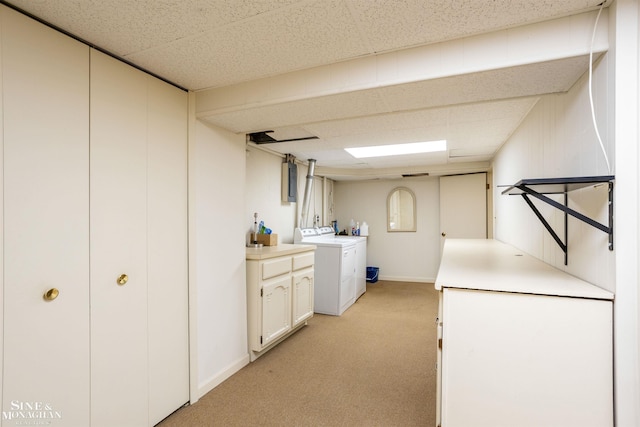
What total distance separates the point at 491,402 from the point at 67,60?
242 cm

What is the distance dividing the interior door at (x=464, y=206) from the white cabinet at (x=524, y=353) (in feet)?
12.6

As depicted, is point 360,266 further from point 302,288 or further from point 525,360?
point 525,360

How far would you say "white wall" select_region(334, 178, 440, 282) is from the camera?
554 cm

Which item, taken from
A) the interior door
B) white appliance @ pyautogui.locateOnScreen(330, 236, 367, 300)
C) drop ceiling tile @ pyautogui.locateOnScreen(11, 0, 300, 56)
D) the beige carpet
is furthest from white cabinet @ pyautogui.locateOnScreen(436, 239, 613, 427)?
the interior door

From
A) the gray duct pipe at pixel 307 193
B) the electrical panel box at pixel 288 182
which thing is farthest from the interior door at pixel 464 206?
the electrical panel box at pixel 288 182

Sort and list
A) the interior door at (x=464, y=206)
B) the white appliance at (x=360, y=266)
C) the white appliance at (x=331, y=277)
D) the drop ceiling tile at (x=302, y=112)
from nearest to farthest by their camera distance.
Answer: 1. the drop ceiling tile at (x=302, y=112)
2. the white appliance at (x=331, y=277)
3. the white appliance at (x=360, y=266)
4. the interior door at (x=464, y=206)

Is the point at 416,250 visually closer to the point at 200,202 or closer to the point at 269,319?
the point at 269,319

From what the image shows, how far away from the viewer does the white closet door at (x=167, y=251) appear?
72.1 inches

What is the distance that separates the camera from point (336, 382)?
7.55 ft

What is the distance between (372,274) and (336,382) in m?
3.50

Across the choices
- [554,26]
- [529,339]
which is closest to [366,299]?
[529,339]

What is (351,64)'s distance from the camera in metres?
1.66

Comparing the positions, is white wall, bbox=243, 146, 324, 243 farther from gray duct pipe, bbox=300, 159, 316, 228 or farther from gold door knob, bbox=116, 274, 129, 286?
gold door knob, bbox=116, 274, 129, 286

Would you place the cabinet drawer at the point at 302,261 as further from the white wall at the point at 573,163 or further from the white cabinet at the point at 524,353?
the white wall at the point at 573,163
